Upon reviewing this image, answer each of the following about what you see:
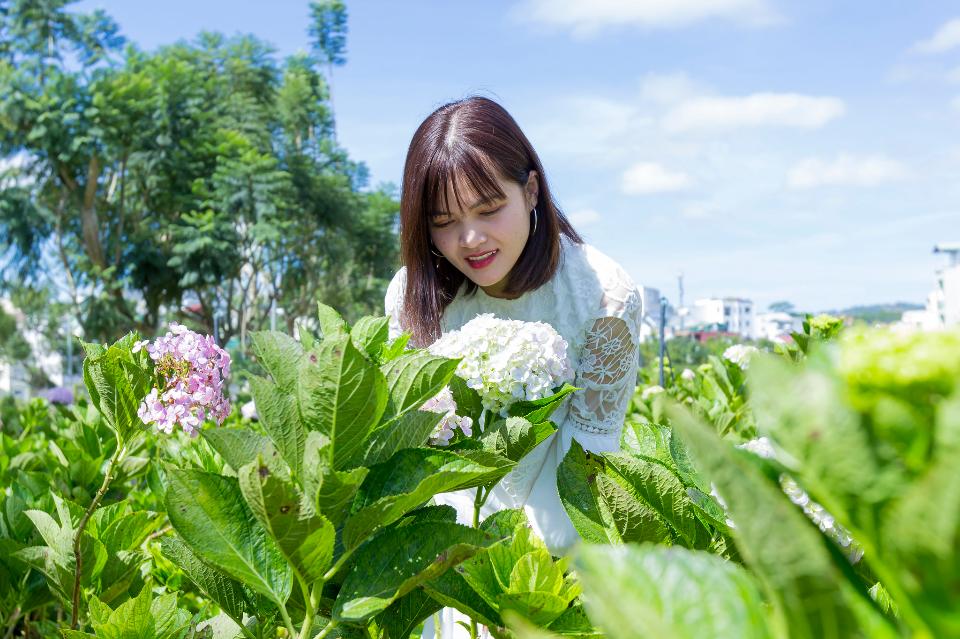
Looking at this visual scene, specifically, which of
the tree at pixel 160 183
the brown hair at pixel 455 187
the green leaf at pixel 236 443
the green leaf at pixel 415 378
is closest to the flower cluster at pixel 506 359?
the green leaf at pixel 415 378

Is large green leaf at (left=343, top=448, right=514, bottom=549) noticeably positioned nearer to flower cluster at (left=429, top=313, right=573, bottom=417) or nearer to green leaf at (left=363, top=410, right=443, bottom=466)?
green leaf at (left=363, top=410, right=443, bottom=466)

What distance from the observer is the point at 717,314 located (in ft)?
24.7

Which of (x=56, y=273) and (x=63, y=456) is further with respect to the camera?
(x=56, y=273)

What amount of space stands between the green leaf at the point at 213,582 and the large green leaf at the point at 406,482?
0.74ft

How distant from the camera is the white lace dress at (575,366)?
6.25 ft

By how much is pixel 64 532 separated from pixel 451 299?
1.16 meters

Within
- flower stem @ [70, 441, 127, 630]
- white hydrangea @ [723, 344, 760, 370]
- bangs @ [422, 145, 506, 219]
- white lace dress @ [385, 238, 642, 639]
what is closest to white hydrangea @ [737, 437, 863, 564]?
flower stem @ [70, 441, 127, 630]

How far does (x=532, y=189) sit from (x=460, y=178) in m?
0.35

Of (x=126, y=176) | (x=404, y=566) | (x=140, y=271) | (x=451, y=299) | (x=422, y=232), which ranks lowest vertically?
Result: (x=404, y=566)

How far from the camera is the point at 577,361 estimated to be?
2.00m

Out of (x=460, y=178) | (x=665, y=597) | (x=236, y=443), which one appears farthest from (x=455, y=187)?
(x=665, y=597)

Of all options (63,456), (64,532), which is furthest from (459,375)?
(63,456)

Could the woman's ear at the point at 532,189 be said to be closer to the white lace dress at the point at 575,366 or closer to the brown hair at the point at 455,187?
the brown hair at the point at 455,187

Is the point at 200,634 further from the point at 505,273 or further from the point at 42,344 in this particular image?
the point at 42,344
